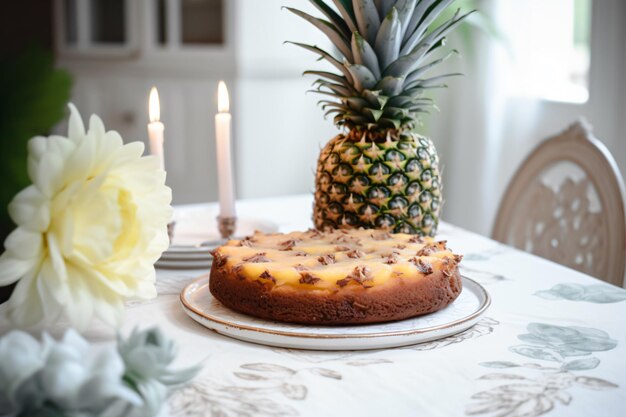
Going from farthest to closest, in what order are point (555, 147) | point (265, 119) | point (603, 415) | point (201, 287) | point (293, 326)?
point (265, 119) < point (555, 147) < point (201, 287) < point (293, 326) < point (603, 415)

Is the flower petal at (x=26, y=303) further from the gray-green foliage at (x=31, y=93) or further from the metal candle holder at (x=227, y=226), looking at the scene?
the metal candle holder at (x=227, y=226)

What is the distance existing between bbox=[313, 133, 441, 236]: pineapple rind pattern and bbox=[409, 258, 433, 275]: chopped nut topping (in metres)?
0.28

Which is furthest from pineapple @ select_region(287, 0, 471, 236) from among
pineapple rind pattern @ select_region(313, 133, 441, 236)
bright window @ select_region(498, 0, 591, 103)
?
bright window @ select_region(498, 0, 591, 103)

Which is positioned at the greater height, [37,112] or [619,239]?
[37,112]

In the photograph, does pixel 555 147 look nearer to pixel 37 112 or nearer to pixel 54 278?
pixel 54 278

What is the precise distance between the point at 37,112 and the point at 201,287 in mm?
698

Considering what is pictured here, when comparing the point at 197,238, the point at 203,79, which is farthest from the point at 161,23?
the point at 197,238

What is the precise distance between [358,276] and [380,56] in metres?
0.49

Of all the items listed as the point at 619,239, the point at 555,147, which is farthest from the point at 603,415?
the point at 555,147

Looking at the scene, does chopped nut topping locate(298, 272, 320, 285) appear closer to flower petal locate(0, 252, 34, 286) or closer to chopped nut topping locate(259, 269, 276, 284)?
chopped nut topping locate(259, 269, 276, 284)

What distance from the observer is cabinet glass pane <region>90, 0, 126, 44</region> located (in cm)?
348

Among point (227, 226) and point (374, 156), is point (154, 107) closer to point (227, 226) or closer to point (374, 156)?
point (227, 226)

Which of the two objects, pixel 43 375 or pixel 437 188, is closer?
pixel 43 375

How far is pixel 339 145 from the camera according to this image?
111cm
